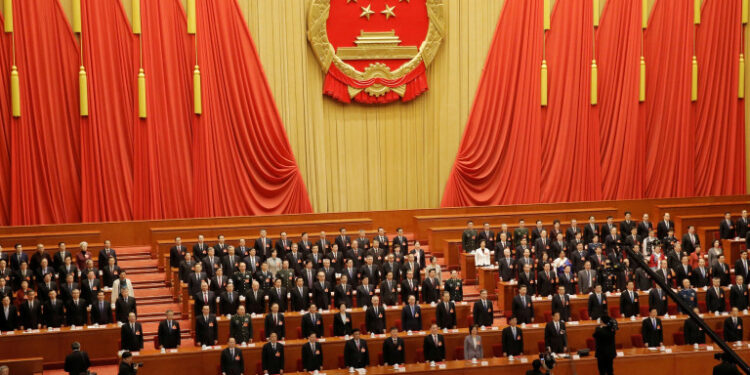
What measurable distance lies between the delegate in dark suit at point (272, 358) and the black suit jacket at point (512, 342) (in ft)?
6.76

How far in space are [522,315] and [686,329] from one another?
1.51 m

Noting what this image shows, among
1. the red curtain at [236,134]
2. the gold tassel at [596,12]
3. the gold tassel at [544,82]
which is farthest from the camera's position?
the gold tassel at [596,12]

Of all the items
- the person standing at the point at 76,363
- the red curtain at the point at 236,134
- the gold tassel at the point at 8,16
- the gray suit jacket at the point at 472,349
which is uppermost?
the gold tassel at the point at 8,16

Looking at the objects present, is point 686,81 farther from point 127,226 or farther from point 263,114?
point 127,226

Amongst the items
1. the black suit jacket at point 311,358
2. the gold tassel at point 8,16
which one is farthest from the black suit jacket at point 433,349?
the gold tassel at point 8,16

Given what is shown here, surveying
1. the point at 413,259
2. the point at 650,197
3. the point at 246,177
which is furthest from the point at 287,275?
the point at 650,197

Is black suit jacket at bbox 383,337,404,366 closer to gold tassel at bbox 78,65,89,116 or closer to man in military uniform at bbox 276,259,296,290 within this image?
man in military uniform at bbox 276,259,296,290

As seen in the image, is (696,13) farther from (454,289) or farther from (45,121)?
(45,121)

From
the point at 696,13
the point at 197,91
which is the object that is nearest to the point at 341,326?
the point at 197,91

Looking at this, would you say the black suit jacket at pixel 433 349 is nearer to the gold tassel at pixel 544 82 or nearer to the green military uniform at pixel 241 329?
the green military uniform at pixel 241 329

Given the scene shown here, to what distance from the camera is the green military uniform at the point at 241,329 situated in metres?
8.20

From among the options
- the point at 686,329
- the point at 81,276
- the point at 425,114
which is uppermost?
the point at 425,114

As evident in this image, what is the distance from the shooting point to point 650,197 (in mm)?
13102

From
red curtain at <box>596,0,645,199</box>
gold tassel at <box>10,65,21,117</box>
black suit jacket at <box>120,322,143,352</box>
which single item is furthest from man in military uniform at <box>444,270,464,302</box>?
gold tassel at <box>10,65,21,117</box>
